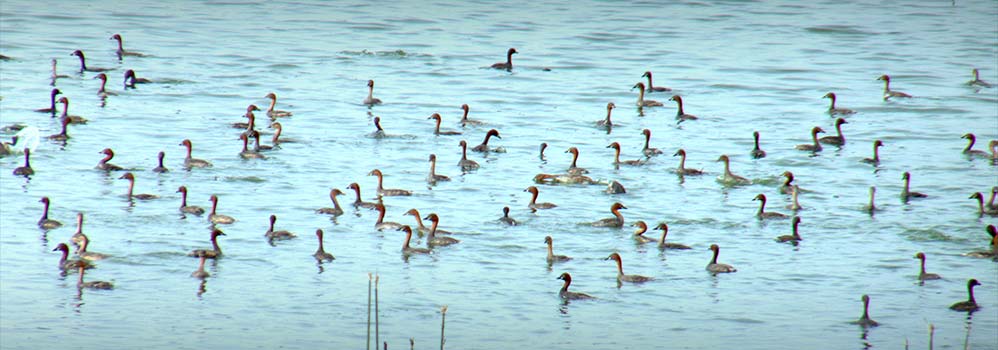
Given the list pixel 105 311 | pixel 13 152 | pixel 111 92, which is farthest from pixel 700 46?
pixel 105 311

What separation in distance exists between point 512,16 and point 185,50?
16828 millimetres

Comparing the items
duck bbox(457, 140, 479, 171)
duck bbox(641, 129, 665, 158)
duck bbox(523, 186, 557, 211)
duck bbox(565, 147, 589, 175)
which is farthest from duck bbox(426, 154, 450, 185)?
duck bbox(641, 129, 665, 158)

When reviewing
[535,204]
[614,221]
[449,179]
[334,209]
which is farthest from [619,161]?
[334,209]

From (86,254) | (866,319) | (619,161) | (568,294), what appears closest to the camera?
(866,319)

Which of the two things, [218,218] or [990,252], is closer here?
[990,252]

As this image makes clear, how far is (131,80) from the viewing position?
38.3 m

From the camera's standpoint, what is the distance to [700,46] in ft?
170

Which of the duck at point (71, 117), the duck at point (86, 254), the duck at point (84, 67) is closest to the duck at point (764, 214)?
the duck at point (86, 254)

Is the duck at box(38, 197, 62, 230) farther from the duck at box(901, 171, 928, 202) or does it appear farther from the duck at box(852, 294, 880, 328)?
the duck at box(901, 171, 928, 202)

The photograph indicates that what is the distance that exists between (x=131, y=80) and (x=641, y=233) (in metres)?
19.2

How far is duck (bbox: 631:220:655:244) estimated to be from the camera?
22.9m

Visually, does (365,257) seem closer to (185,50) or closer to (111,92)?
(111,92)

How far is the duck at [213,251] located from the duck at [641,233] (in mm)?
6108

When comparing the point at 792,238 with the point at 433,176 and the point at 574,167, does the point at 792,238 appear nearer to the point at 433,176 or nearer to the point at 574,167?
the point at 574,167
